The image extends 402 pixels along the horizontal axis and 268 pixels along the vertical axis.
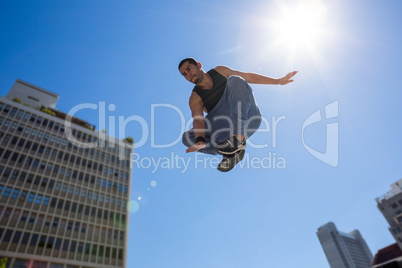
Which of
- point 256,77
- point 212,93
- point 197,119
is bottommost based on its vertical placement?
point 197,119

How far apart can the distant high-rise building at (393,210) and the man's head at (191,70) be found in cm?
7881

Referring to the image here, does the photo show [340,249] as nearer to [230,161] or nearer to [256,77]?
[230,161]

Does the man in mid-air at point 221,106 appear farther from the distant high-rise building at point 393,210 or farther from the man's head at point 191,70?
the distant high-rise building at point 393,210

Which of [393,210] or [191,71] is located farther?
[393,210]

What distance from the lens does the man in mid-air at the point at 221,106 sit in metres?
3.80

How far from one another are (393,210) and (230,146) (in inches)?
3159

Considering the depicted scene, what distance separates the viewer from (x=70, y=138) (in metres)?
48.7

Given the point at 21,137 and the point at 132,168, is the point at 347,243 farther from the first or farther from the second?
the point at 21,137

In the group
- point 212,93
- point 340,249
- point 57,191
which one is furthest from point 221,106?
point 340,249

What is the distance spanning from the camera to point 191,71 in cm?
396

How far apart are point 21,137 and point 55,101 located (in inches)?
722

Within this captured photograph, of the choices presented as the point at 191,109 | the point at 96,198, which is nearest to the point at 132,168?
the point at 96,198

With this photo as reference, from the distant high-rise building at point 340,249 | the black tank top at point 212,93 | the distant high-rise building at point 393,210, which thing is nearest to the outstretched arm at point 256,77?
the black tank top at point 212,93

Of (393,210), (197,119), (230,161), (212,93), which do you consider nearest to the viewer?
(197,119)
